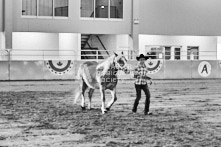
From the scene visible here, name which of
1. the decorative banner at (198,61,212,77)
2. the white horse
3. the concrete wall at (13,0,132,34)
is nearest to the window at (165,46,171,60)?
the concrete wall at (13,0,132,34)

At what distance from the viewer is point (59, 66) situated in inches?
1432

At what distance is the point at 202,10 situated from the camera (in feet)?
158

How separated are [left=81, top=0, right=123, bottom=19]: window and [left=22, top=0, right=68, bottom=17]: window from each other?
1.67 metres

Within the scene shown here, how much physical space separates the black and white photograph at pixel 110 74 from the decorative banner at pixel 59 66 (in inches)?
2.7

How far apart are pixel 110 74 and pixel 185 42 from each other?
34718mm

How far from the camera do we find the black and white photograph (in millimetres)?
12180

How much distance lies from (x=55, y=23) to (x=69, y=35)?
74.6 inches

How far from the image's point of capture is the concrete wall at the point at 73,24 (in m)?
43.3

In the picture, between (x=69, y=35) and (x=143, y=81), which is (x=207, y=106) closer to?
(x=143, y=81)

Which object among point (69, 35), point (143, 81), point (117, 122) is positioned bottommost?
point (117, 122)

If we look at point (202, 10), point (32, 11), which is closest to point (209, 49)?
point (202, 10)

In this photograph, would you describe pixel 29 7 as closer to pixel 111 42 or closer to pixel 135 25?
pixel 111 42

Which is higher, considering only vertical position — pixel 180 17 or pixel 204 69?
pixel 180 17

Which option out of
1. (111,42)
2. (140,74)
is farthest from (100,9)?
(140,74)
